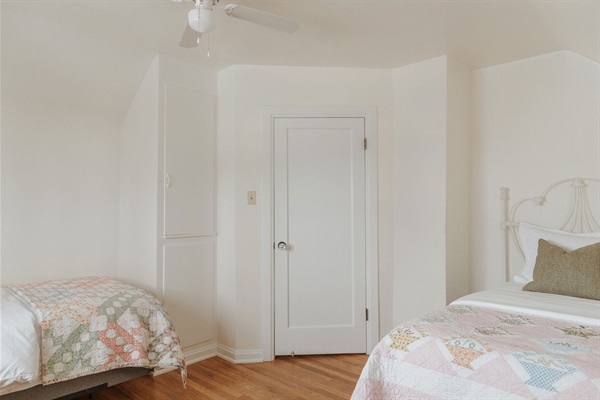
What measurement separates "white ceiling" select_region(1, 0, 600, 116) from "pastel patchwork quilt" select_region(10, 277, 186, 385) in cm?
155

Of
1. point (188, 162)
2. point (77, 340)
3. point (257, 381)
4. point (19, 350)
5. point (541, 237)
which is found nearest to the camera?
point (19, 350)

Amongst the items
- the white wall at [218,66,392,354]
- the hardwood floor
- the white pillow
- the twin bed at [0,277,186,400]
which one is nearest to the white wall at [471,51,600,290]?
the white pillow

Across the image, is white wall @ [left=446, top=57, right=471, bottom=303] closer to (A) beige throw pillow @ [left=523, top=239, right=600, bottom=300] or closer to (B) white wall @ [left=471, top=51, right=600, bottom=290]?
(B) white wall @ [left=471, top=51, right=600, bottom=290]

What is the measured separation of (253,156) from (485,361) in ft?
7.67

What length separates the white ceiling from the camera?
240 centimetres

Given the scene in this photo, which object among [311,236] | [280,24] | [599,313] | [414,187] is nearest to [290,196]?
[311,236]

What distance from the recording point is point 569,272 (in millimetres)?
2277

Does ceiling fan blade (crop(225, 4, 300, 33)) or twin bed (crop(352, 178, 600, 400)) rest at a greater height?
ceiling fan blade (crop(225, 4, 300, 33))

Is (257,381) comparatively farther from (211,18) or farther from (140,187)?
(211,18)

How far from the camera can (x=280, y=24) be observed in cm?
207

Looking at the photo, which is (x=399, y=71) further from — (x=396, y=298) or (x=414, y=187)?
(x=396, y=298)

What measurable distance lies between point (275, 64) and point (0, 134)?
2.06m

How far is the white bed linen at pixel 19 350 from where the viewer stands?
6.37 feet

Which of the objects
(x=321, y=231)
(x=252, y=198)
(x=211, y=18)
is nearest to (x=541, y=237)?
(x=321, y=231)
